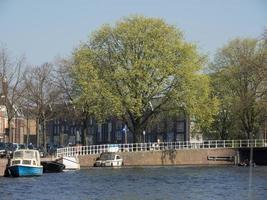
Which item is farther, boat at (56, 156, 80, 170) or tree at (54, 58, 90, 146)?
tree at (54, 58, 90, 146)

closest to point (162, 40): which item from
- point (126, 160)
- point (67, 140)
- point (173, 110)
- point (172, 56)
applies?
point (172, 56)

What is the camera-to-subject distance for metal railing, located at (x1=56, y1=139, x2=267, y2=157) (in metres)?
80.2

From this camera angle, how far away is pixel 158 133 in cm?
13675

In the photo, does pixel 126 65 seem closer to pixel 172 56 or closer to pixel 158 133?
pixel 172 56

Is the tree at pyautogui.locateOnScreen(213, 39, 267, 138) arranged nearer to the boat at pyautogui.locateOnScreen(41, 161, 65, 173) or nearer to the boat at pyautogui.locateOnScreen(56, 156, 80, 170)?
the boat at pyautogui.locateOnScreen(56, 156, 80, 170)

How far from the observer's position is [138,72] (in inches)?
3196

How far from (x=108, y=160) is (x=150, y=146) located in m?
8.70

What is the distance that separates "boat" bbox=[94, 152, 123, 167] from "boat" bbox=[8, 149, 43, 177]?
19920 millimetres

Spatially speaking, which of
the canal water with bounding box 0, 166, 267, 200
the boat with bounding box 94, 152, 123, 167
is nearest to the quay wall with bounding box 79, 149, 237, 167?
the boat with bounding box 94, 152, 123, 167

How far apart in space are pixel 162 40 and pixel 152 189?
40836mm

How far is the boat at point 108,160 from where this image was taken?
263 feet

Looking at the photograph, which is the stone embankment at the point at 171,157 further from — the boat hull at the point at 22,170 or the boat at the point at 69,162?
the boat hull at the point at 22,170

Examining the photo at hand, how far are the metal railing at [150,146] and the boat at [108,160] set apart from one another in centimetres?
188

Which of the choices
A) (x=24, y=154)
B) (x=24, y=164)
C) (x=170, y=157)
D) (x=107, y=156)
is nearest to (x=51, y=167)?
(x=24, y=154)
